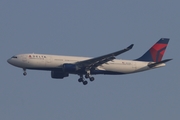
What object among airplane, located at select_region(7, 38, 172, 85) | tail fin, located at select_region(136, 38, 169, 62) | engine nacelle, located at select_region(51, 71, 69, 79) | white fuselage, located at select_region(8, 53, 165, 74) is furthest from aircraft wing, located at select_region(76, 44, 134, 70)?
tail fin, located at select_region(136, 38, 169, 62)

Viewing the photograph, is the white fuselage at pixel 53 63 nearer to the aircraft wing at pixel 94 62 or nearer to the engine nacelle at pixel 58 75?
the aircraft wing at pixel 94 62

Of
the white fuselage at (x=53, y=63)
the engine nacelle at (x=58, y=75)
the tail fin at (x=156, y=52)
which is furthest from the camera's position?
the tail fin at (x=156, y=52)

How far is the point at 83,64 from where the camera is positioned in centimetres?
7669

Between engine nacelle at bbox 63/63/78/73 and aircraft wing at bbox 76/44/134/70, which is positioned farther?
aircraft wing at bbox 76/44/134/70

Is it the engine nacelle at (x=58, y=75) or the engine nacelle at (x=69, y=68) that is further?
the engine nacelle at (x=58, y=75)

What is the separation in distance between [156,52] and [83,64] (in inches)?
580

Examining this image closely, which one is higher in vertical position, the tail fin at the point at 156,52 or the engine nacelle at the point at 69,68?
the tail fin at the point at 156,52

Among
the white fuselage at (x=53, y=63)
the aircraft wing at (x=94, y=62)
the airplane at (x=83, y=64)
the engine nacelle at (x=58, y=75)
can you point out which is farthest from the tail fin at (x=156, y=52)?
the engine nacelle at (x=58, y=75)

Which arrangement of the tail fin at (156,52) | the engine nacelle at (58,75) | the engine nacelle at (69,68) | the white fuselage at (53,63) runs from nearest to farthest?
the engine nacelle at (69,68), the white fuselage at (53,63), the engine nacelle at (58,75), the tail fin at (156,52)

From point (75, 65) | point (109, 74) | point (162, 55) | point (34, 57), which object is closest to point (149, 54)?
point (162, 55)

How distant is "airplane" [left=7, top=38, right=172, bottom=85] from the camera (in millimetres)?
75062

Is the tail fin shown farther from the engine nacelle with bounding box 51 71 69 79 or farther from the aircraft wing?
the engine nacelle with bounding box 51 71 69 79

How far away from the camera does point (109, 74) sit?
261 ft

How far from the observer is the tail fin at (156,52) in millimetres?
83850
